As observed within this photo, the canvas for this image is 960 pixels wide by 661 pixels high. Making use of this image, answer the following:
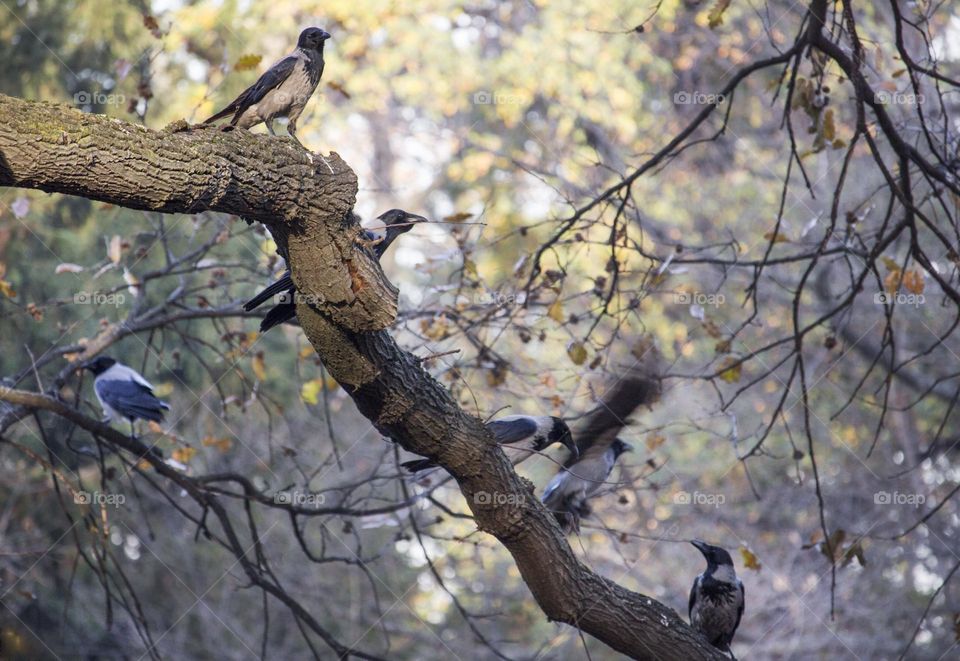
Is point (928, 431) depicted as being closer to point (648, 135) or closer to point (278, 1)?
point (648, 135)

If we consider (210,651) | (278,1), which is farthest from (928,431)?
(278,1)

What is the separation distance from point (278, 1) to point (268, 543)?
26.8 ft

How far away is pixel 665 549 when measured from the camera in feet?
40.3

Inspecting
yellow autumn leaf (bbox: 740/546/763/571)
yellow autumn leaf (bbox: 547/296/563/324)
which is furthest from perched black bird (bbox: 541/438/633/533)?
yellow autumn leaf (bbox: 740/546/763/571)

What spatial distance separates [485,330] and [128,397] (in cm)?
212

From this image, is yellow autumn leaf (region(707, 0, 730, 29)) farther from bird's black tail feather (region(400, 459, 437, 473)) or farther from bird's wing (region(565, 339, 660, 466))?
bird's black tail feather (region(400, 459, 437, 473))

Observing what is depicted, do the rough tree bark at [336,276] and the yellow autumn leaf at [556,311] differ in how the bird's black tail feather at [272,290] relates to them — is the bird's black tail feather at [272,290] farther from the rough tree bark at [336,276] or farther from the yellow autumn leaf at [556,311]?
the yellow autumn leaf at [556,311]

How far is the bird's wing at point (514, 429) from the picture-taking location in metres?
5.00

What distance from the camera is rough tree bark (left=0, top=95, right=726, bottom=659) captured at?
8.21 feet

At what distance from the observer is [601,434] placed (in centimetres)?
533

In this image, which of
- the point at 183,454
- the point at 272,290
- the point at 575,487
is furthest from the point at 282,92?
the point at 575,487

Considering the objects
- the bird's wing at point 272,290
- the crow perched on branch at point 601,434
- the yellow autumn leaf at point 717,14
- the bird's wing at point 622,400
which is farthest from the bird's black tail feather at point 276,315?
the yellow autumn leaf at point 717,14

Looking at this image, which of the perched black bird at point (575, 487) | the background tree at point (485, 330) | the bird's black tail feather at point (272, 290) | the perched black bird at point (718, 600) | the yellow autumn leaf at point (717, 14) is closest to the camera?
the bird's black tail feather at point (272, 290)

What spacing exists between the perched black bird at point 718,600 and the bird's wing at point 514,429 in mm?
1301
